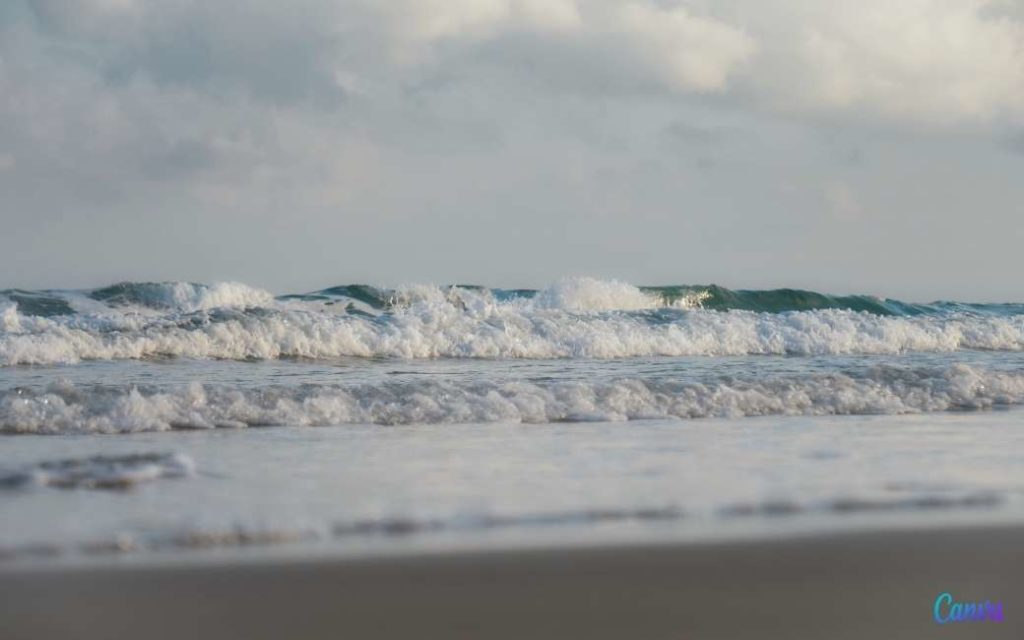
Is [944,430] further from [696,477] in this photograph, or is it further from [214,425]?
[214,425]

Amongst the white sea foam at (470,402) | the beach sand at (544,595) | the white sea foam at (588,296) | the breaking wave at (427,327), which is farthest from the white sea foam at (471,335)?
the beach sand at (544,595)

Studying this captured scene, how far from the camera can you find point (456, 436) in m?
6.60

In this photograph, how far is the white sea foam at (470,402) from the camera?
23.2ft

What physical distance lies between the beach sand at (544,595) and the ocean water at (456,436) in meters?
0.25

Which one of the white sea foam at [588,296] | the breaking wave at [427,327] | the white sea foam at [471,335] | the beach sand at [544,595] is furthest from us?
the white sea foam at [588,296]

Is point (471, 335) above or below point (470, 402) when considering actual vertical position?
above

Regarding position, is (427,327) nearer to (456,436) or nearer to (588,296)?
(588,296)

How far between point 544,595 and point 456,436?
137 inches

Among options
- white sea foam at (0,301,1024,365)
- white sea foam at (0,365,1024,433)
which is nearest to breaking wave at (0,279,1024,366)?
white sea foam at (0,301,1024,365)

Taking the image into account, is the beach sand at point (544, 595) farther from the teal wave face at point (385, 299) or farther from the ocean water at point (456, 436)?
the teal wave face at point (385, 299)

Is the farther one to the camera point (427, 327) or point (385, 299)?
point (385, 299)

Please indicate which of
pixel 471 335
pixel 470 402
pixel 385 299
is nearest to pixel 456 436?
pixel 470 402

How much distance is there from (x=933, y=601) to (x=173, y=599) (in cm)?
215

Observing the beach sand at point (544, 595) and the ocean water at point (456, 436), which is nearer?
the beach sand at point (544, 595)
